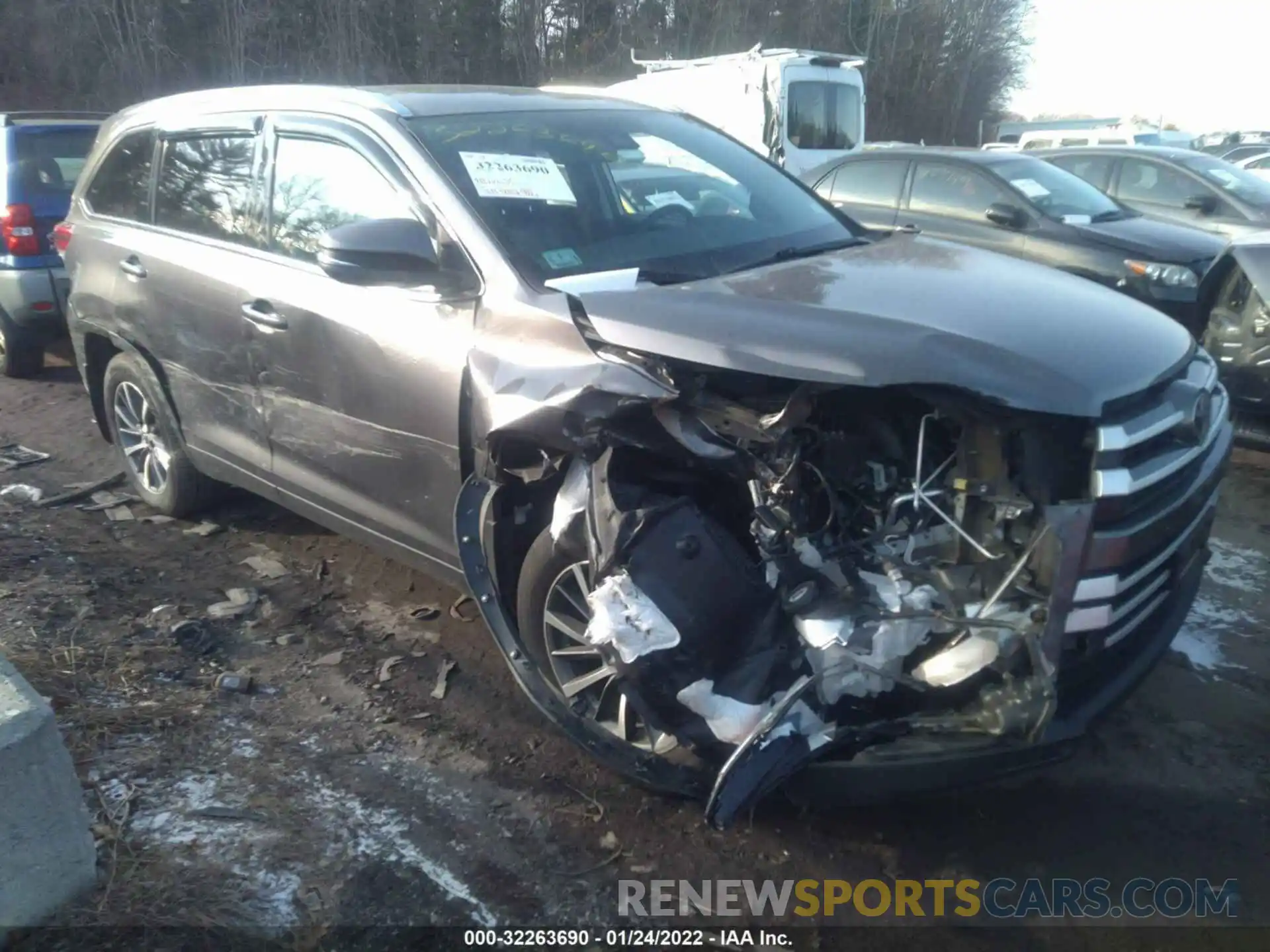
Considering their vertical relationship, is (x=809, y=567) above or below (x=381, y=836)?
above

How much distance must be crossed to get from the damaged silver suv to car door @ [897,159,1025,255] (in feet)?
14.0

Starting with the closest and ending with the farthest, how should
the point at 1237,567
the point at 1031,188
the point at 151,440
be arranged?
the point at 1237,567
the point at 151,440
the point at 1031,188

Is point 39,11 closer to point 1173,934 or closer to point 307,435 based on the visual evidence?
point 307,435

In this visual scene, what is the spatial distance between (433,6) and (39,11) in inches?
351

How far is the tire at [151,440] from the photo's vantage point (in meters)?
4.66

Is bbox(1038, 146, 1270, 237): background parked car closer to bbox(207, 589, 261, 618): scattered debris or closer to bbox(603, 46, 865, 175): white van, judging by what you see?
bbox(603, 46, 865, 175): white van

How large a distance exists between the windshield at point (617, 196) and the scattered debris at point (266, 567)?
6.98 feet

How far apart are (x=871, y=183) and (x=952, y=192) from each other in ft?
2.50

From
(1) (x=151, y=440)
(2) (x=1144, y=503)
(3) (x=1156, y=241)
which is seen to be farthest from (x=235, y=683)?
(3) (x=1156, y=241)

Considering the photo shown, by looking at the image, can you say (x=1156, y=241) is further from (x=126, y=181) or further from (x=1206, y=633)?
(x=126, y=181)

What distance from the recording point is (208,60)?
74.9 ft

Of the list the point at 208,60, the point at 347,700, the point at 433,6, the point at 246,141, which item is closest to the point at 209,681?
the point at 347,700

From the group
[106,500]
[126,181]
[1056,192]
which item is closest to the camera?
[126,181]

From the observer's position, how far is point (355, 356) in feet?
11.1
